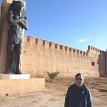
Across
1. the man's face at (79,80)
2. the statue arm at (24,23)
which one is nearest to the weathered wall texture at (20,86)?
the statue arm at (24,23)

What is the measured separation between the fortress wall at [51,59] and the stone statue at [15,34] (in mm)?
9243

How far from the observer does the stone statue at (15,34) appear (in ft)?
24.4

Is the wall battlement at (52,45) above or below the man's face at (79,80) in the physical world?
above

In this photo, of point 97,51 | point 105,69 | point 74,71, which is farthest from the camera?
point 105,69

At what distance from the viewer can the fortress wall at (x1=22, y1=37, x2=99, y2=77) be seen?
1798 cm

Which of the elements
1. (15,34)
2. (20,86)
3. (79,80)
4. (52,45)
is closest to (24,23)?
(15,34)

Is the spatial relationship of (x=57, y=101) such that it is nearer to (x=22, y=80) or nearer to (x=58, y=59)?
(x=22, y=80)

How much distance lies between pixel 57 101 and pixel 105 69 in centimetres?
2894

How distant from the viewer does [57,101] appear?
6.82 metres

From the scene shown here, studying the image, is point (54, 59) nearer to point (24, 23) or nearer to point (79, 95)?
point (24, 23)

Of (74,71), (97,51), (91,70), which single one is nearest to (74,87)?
(74,71)

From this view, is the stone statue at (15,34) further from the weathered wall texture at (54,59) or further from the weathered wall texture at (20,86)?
the weathered wall texture at (54,59)

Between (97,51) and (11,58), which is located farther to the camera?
(97,51)

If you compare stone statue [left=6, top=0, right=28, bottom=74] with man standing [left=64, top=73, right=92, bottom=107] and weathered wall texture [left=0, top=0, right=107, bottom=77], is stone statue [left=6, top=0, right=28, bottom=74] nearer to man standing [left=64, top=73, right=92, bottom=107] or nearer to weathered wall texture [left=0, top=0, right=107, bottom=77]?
man standing [left=64, top=73, right=92, bottom=107]
